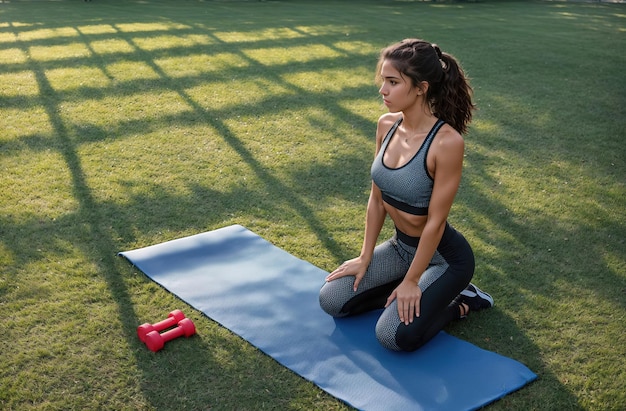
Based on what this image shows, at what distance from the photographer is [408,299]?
8.43ft

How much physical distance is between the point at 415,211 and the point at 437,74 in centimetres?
50

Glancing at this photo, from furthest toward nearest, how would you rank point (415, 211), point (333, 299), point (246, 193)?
1. point (246, 193)
2. point (333, 299)
3. point (415, 211)

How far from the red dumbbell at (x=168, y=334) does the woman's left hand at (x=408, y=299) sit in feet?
2.47

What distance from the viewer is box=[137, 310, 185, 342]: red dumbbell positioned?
256cm

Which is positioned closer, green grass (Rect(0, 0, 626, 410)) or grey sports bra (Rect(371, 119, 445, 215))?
green grass (Rect(0, 0, 626, 410))

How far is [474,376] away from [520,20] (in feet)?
31.1

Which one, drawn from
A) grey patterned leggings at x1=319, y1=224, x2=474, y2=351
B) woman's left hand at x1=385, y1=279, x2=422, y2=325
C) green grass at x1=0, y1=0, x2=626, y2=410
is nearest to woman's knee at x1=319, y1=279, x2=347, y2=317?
grey patterned leggings at x1=319, y1=224, x2=474, y2=351

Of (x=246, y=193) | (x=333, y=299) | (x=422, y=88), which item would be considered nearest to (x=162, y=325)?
(x=333, y=299)

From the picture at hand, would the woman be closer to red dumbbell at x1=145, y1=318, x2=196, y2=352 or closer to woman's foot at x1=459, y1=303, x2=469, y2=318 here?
woman's foot at x1=459, y1=303, x2=469, y2=318

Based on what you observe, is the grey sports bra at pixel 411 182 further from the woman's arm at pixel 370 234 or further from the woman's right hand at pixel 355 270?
the woman's right hand at pixel 355 270

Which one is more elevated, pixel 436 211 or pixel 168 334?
pixel 436 211

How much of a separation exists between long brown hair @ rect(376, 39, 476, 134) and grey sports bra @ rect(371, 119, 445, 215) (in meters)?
0.07

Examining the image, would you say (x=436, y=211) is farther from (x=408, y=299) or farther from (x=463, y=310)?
(x=463, y=310)

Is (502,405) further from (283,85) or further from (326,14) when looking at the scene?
(326,14)
